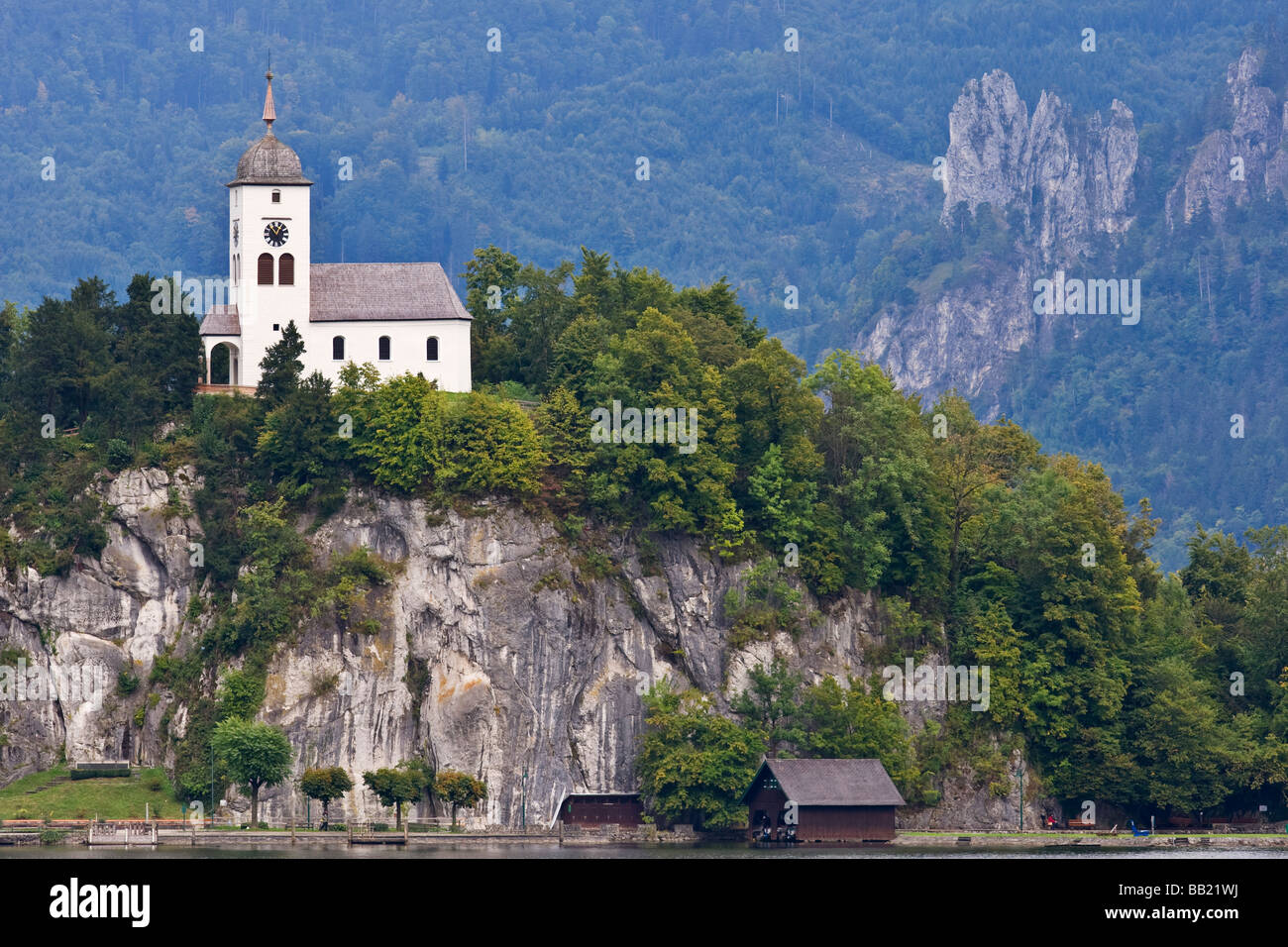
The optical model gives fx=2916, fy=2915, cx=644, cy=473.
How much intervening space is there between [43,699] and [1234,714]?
2187 inches

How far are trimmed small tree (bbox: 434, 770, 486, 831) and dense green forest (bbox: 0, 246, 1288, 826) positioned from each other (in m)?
7.41

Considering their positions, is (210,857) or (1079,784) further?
(1079,784)

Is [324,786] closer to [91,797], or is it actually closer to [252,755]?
[252,755]

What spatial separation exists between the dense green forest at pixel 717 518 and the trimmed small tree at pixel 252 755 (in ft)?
8.20

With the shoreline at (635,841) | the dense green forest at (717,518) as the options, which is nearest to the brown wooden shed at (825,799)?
the shoreline at (635,841)

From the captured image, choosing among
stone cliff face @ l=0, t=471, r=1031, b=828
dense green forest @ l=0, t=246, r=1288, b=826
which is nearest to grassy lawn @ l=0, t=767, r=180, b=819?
stone cliff face @ l=0, t=471, r=1031, b=828

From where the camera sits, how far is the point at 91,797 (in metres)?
123

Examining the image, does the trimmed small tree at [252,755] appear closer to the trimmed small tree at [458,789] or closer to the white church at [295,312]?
the trimmed small tree at [458,789]

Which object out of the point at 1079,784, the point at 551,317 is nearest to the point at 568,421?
the point at 551,317

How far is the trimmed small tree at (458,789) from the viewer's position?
12500 centimetres

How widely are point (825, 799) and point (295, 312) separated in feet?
111

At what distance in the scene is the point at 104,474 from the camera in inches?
5197

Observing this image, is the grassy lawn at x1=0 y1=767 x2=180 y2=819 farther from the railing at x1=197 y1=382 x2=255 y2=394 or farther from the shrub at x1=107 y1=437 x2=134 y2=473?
the railing at x1=197 y1=382 x2=255 y2=394
